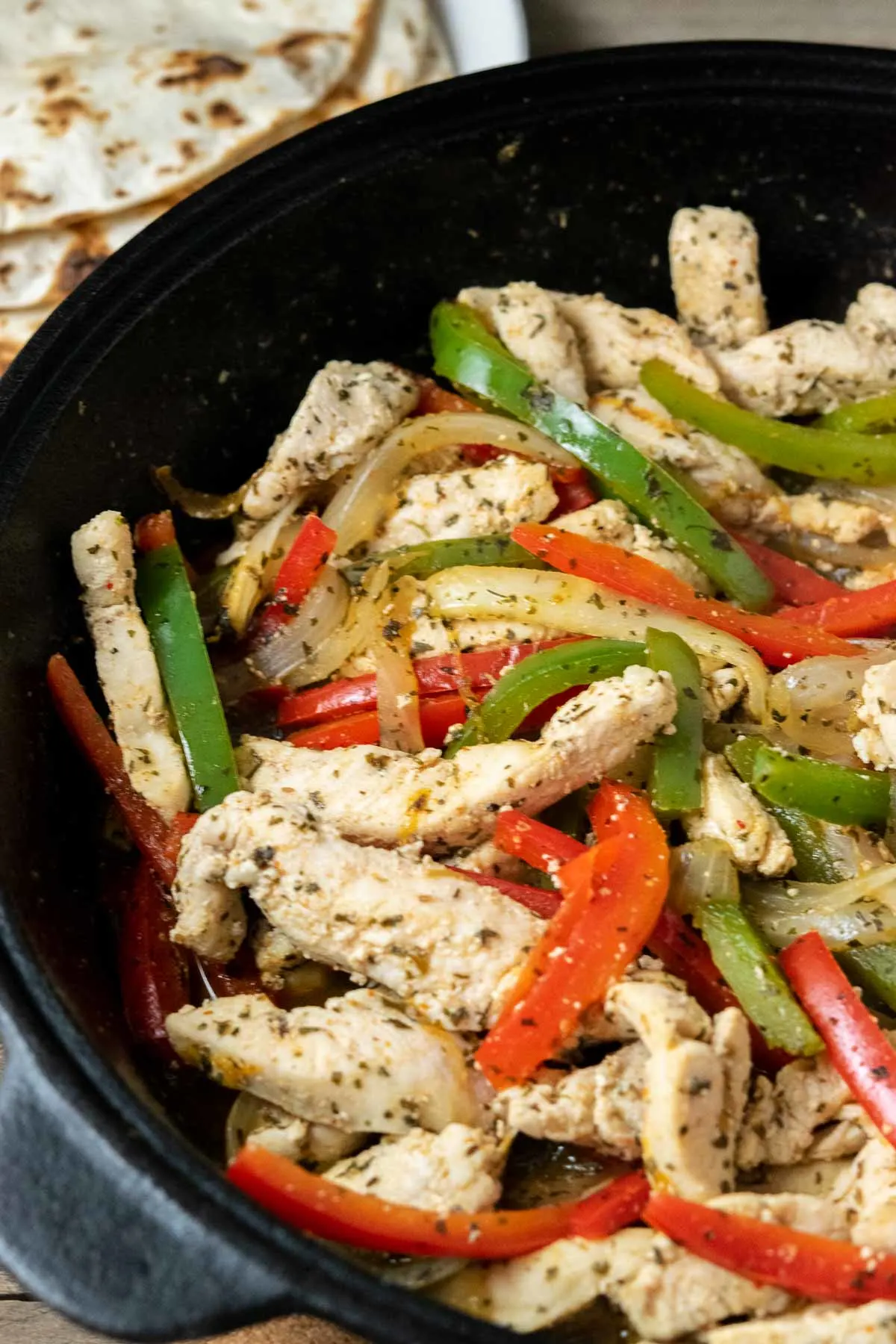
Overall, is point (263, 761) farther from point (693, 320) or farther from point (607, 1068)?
point (693, 320)

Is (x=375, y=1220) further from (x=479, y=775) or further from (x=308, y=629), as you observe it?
(x=308, y=629)

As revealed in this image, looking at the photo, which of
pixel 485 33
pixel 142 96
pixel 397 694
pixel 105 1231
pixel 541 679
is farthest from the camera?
pixel 485 33

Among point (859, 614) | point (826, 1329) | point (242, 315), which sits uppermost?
point (242, 315)

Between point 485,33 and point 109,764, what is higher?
point 485,33

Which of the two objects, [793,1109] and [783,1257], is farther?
[793,1109]

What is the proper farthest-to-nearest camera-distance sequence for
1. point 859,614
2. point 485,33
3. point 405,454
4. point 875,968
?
point 485,33, point 405,454, point 859,614, point 875,968

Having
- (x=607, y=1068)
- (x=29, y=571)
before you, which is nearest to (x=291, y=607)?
(x=29, y=571)

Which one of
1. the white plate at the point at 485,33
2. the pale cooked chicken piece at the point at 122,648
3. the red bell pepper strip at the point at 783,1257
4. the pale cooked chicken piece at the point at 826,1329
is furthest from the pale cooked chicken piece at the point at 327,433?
the pale cooked chicken piece at the point at 826,1329

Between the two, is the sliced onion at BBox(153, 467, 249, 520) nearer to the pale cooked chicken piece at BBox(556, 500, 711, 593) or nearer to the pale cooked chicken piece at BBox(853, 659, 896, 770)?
the pale cooked chicken piece at BBox(556, 500, 711, 593)

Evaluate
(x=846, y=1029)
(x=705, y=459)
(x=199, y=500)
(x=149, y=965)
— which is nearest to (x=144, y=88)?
(x=199, y=500)
